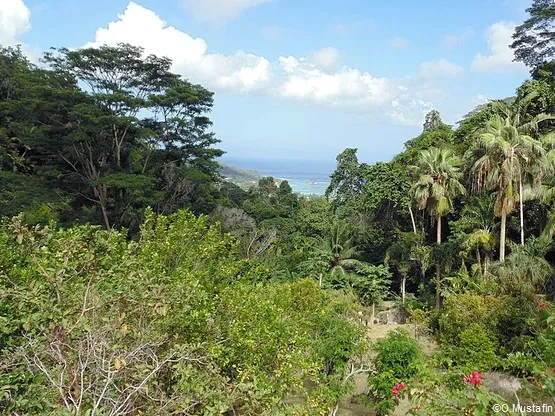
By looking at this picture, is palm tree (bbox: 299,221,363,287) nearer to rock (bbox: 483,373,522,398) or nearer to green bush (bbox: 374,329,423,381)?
rock (bbox: 483,373,522,398)

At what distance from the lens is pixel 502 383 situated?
9188 mm

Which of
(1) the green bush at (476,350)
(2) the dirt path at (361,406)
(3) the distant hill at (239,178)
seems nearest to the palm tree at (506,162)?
(1) the green bush at (476,350)

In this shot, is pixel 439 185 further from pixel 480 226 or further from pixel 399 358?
pixel 399 358

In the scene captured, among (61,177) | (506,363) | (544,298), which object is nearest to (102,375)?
(506,363)

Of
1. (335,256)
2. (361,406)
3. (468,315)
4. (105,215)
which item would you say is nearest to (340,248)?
(335,256)

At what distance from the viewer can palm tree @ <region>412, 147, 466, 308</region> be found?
50.2 ft

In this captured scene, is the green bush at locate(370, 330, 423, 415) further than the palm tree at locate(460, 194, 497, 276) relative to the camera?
No

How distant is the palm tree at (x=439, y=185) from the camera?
15310 millimetres

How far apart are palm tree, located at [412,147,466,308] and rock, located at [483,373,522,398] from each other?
5.72 meters

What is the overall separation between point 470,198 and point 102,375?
49.8 feet

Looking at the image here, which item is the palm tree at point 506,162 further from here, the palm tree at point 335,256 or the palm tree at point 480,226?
the palm tree at point 335,256

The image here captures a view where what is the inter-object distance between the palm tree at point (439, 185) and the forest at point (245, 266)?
57mm

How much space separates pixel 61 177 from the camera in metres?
15.6

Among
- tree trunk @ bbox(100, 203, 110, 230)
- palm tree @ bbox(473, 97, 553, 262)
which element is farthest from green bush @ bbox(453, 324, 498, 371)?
tree trunk @ bbox(100, 203, 110, 230)
